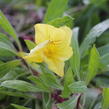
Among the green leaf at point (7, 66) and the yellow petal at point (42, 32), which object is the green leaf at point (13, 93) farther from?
the yellow petal at point (42, 32)

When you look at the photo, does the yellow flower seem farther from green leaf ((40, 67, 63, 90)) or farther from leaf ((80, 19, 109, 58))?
leaf ((80, 19, 109, 58))

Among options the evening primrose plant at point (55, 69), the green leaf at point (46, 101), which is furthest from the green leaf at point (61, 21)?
the green leaf at point (46, 101)

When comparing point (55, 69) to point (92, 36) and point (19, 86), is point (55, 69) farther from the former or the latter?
point (92, 36)

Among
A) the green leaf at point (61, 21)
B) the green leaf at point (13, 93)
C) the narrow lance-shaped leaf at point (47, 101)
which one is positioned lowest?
the narrow lance-shaped leaf at point (47, 101)

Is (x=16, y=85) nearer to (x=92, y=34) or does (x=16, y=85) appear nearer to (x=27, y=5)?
(x=92, y=34)

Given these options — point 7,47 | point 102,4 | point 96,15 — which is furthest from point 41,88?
point 102,4

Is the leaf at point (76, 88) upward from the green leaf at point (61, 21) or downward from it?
downward

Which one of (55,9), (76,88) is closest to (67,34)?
(76,88)
